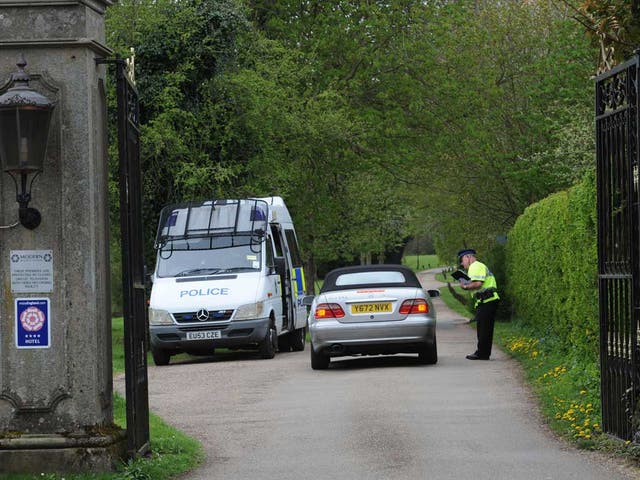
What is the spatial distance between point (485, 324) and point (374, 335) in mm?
2391

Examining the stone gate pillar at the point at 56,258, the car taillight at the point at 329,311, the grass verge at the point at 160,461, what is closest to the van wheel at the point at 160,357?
the car taillight at the point at 329,311

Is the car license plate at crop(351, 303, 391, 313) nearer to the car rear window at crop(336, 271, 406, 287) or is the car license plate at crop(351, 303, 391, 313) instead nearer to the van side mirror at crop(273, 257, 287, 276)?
the car rear window at crop(336, 271, 406, 287)

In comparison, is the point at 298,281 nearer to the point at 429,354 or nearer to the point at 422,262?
the point at 429,354

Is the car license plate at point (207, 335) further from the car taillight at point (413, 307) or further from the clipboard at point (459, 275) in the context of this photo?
the car taillight at point (413, 307)

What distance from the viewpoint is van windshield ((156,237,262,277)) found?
23.4 meters

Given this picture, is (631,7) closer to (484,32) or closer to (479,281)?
(479,281)

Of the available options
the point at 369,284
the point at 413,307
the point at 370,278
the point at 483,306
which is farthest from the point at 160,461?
the point at 483,306

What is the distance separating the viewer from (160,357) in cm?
2292

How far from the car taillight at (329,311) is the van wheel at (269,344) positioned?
385 cm

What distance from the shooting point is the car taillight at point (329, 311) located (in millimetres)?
18938

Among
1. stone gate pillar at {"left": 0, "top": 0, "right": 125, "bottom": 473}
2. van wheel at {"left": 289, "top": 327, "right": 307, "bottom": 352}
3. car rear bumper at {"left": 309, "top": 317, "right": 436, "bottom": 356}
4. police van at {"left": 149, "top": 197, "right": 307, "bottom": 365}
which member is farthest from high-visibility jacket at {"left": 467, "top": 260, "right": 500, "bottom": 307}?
stone gate pillar at {"left": 0, "top": 0, "right": 125, "bottom": 473}

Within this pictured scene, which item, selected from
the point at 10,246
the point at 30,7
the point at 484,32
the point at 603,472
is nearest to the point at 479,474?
the point at 603,472

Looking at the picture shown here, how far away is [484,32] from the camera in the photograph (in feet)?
125

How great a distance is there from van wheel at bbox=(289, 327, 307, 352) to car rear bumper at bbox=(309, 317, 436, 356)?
23.1 feet
